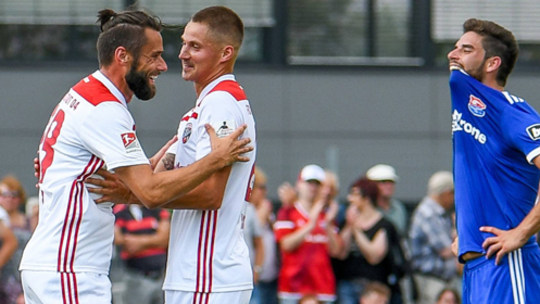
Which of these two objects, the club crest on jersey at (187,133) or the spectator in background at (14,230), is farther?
the spectator in background at (14,230)

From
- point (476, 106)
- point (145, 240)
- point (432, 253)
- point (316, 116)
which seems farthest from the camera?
point (316, 116)

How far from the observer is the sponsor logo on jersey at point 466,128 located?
6.19m

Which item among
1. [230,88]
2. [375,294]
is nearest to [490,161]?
[230,88]

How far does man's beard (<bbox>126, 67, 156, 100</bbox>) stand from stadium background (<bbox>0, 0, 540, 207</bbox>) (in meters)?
8.46

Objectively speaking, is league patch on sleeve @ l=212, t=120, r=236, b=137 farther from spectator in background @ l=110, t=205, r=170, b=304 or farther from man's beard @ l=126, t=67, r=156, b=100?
spectator in background @ l=110, t=205, r=170, b=304

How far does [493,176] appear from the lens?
6.15m

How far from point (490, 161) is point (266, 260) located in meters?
5.29

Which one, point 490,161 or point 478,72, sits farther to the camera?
point 478,72

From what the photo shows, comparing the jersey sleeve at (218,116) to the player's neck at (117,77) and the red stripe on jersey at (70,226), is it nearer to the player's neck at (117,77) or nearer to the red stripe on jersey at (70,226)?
the player's neck at (117,77)

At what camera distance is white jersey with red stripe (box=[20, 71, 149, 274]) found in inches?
214

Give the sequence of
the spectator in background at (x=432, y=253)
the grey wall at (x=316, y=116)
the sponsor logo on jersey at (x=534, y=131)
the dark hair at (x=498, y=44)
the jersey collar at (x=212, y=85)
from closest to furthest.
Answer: the jersey collar at (x=212, y=85) < the sponsor logo on jersey at (x=534, y=131) < the dark hair at (x=498, y=44) < the spectator in background at (x=432, y=253) < the grey wall at (x=316, y=116)

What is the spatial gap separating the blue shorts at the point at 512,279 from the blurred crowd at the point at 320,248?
13.3 ft

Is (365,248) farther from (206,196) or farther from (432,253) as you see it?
(206,196)

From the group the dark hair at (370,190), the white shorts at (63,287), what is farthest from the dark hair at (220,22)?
the dark hair at (370,190)
